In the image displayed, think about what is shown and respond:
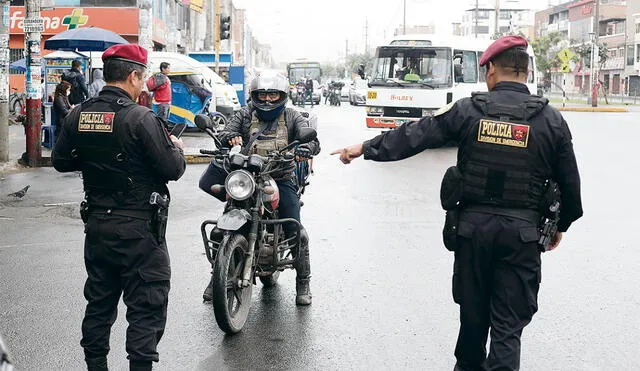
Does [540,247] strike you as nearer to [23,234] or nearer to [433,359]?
[433,359]

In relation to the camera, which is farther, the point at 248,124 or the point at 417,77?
the point at 417,77

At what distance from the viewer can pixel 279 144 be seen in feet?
21.9

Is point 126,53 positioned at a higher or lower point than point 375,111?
higher

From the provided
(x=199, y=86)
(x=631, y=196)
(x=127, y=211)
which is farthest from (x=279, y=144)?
(x=199, y=86)

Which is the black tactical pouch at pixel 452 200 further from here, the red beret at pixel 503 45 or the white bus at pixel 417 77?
the white bus at pixel 417 77

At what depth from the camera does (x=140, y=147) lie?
456 centimetres

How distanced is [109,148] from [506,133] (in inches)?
78.5

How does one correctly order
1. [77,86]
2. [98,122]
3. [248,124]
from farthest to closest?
[77,86] → [248,124] → [98,122]

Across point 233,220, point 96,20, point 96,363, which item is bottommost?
point 96,363

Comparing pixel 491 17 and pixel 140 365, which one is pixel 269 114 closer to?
pixel 140 365

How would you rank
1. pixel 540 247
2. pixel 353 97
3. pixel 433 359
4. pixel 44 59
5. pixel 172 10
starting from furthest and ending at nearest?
pixel 353 97 < pixel 172 10 < pixel 44 59 < pixel 433 359 < pixel 540 247

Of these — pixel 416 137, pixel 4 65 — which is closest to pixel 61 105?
pixel 4 65

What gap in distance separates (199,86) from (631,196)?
14768 millimetres

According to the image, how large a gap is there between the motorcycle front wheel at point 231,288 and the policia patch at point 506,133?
2180mm
